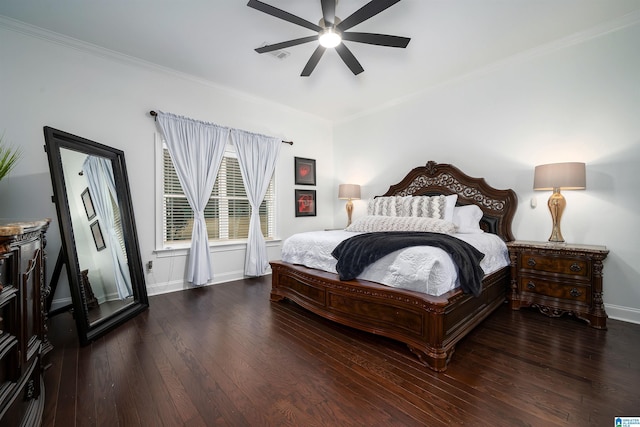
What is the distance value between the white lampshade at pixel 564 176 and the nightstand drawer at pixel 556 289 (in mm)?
953

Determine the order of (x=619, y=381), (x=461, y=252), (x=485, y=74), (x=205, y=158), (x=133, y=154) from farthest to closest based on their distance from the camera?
(x=205, y=158) < (x=485, y=74) < (x=133, y=154) < (x=461, y=252) < (x=619, y=381)

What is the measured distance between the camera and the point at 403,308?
2051mm

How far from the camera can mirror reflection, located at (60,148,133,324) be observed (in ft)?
7.82

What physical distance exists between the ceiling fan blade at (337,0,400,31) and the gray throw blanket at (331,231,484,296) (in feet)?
5.83

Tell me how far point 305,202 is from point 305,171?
0.58 m

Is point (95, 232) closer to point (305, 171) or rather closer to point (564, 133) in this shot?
point (305, 171)

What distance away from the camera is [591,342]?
220 cm

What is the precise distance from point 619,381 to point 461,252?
1.13 meters

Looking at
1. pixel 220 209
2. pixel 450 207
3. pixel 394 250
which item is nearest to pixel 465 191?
pixel 450 207

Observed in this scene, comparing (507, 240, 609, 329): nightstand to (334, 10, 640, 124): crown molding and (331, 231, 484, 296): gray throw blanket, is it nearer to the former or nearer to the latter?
(331, 231, 484, 296): gray throw blanket

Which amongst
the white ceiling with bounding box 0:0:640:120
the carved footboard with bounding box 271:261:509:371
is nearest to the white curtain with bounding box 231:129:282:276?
the white ceiling with bounding box 0:0:640:120

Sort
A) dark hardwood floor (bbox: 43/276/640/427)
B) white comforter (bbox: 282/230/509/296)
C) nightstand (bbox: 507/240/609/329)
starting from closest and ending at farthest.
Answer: dark hardwood floor (bbox: 43/276/640/427)
white comforter (bbox: 282/230/509/296)
nightstand (bbox: 507/240/609/329)

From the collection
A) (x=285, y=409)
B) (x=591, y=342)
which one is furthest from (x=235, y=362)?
(x=591, y=342)

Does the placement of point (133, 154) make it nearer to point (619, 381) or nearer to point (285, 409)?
point (285, 409)
